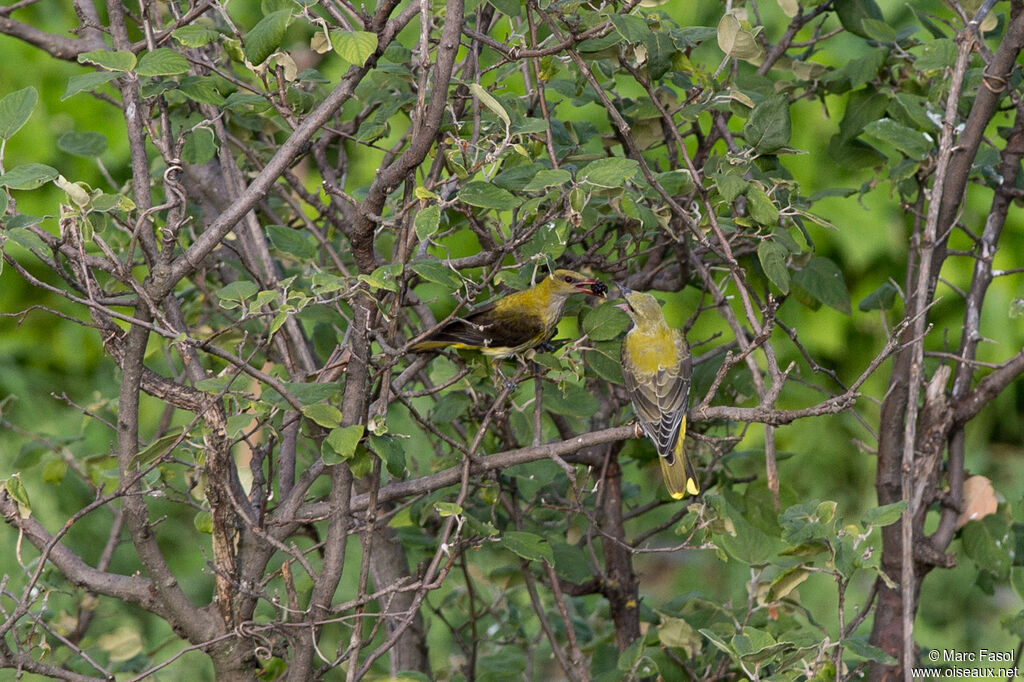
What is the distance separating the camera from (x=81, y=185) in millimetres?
1403

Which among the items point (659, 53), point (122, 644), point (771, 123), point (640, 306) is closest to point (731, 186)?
point (771, 123)

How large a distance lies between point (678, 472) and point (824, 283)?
19.5 inches

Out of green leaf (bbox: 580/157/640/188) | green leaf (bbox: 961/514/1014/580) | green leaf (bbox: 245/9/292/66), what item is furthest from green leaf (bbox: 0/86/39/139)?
green leaf (bbox: 961/514/1014/580)

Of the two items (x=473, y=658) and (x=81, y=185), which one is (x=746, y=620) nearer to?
(x=473, y=658)

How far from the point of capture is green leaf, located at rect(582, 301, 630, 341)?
1.70 metres

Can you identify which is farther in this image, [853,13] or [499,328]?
[499,328]

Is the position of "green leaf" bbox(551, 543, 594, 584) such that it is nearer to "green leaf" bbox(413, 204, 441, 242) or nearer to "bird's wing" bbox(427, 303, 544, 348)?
"bird's wing" bbox(427, 303, 544, 348)

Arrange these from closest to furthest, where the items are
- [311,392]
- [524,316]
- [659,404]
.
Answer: [311,392], [659,404], [524,316]

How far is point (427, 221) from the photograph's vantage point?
1.34 m

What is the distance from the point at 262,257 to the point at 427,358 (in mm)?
385

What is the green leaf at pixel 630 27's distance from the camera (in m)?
1.43

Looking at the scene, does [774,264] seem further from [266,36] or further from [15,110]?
[15,110]

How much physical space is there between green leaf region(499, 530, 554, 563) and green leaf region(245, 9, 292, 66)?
2.62 ft

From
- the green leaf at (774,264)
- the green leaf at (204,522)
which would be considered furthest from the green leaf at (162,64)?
the green leaf at (774,264)
